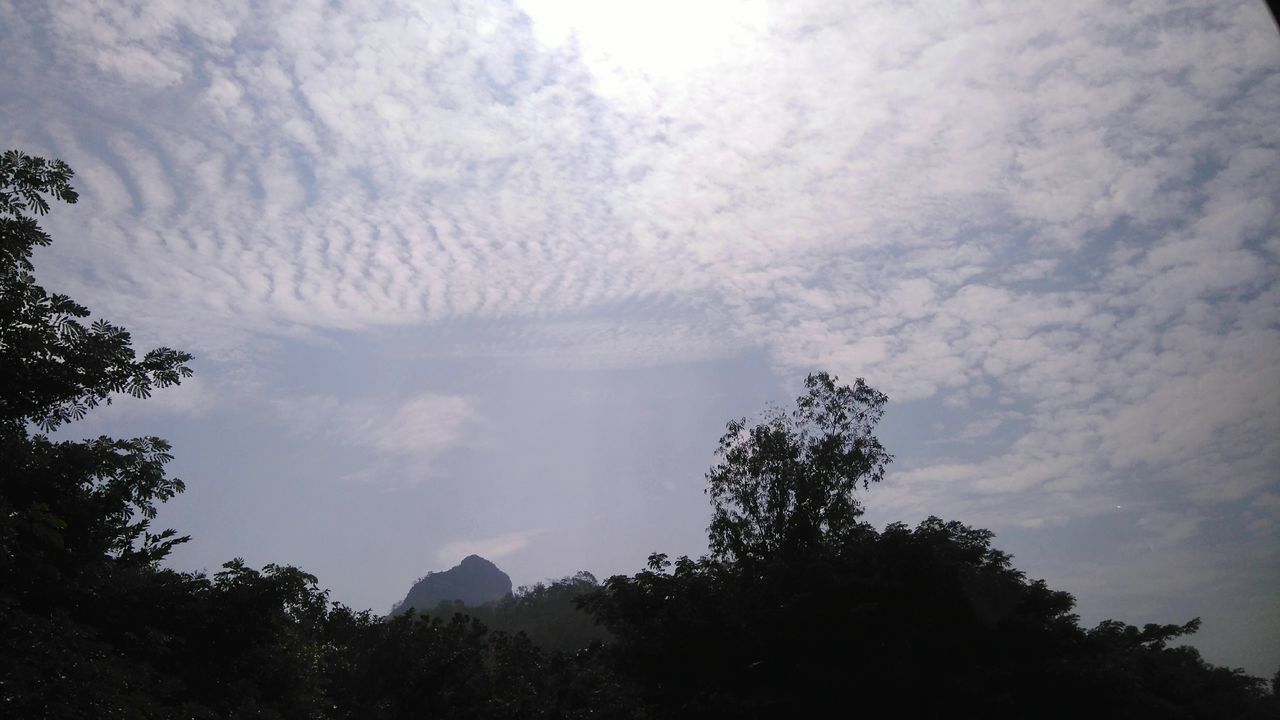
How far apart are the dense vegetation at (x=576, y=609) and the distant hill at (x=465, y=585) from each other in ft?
453

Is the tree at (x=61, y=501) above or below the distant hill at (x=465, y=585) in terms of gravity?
below

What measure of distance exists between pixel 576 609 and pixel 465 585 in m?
157

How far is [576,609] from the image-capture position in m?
23.0

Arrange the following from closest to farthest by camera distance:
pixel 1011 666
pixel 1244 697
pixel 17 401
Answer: pixel 17 401
pixel 1011 666
pixel 1244 697

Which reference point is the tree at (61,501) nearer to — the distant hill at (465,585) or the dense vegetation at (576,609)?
the dense vegetation at (576,609)

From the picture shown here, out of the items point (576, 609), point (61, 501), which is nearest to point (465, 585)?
point (576, 609)

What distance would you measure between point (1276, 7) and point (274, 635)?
1218 centimetres

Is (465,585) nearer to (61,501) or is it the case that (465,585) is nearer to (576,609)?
(576,609)

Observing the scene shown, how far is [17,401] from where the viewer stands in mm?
7707

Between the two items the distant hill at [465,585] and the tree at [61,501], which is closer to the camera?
the tree at [61,501]

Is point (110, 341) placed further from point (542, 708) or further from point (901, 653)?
point (901, 653)

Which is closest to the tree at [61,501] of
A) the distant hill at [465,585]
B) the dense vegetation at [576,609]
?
the dense vegetation at [576,609]

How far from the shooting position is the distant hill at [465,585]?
161500mm

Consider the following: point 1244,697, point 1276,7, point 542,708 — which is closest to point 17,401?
point 1276,7
